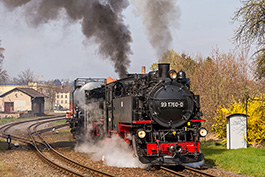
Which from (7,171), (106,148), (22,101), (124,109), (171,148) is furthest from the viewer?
(22,101)

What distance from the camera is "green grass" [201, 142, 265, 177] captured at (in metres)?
11.4

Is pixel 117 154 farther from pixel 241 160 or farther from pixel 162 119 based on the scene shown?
pixel 241 160

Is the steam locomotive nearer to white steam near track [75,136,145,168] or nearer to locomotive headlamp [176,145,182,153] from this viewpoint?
locomotive headlamp [176,145,182,153]

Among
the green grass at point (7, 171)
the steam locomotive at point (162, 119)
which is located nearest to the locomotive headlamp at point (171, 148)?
the steam locomotive at point (162, 119)

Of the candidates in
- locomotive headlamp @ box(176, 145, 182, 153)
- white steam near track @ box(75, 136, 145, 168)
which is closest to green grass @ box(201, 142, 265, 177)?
locomotive headlamp @ box(176, 145, 182, 153)

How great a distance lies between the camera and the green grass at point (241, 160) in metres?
11.4

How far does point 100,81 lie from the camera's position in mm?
22531

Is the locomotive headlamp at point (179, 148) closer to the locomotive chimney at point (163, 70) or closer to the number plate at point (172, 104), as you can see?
the number plate at point (172, 104)

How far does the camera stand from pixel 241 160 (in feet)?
42.5

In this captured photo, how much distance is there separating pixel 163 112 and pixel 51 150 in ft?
31.1

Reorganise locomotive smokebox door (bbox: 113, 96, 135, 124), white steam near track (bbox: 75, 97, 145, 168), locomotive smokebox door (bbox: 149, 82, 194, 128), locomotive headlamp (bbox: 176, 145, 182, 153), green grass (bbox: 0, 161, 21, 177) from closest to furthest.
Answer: locomotive headlamp (bbox: 176, 145, 182, 153) < locomotive smokebox door (bbox: 149, 82, 194, 128) < locomotive smokebox door (bbox: 113, 96, 135, 124) < green grass (bbox: 0, 161, 21, 177) < white steam near track (bbox: 75, 97, 145, 168)

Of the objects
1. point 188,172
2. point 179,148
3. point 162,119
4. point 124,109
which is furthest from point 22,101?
point 188,172

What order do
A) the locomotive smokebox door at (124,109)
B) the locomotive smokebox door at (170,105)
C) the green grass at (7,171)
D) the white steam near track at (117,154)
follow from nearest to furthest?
the locomotive smokebox door at (170,105), the locomotive smokebox door at (124,109), the green grass at (7,171), the white steam near track at (117,154)

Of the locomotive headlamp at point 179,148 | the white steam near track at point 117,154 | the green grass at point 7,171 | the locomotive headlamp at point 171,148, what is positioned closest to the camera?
the locomotive headlamp at point 171,148
